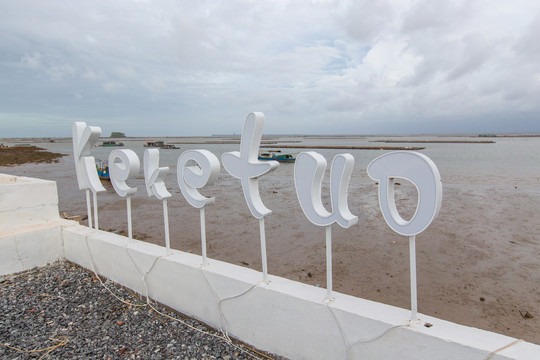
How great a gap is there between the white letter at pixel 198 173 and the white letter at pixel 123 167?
114 cm

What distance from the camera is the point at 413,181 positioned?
3.16m

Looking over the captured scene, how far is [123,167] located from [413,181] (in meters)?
4.59

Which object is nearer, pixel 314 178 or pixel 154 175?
pixel 314 178

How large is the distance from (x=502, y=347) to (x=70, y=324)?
5.40 meters

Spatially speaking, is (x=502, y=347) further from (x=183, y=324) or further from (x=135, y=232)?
(x=135, y=232)

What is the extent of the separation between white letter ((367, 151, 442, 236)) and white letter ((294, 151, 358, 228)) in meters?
0.30

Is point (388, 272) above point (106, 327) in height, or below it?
below

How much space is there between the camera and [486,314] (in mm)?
7438

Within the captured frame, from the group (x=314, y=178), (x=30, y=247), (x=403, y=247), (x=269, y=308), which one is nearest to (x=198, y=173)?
(x=314, y=178)

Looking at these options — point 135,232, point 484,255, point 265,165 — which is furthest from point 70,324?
point 484,255

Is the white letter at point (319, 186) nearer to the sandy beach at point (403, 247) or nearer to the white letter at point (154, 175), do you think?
the white letter at point (154, 175)

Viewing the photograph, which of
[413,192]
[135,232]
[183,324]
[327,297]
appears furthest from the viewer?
[413,192]

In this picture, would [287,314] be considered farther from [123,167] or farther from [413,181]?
[123,167]

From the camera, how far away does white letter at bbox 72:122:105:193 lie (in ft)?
21.2
